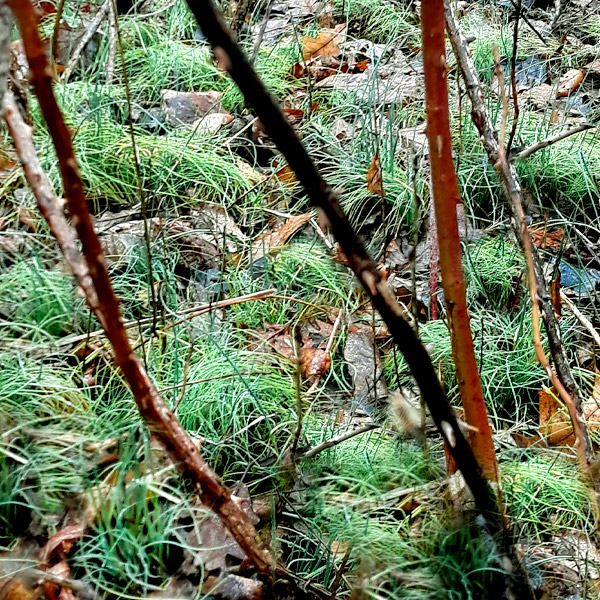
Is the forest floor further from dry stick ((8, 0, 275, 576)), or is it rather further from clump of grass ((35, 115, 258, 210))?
dry stick ((8, 0, 275, 576))

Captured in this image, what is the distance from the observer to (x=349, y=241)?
1.06 meters

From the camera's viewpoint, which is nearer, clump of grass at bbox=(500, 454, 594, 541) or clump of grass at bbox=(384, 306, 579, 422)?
clump of grass at bbox=(500, 454, 594, 541)

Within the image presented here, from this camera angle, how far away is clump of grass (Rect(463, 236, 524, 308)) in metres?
2.41

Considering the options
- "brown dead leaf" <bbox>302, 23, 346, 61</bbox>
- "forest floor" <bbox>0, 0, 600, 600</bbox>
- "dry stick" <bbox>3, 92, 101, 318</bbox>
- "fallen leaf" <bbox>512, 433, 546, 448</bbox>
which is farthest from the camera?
"brown dead leaf" <bbox>302, 23, 346, 61</bbox>

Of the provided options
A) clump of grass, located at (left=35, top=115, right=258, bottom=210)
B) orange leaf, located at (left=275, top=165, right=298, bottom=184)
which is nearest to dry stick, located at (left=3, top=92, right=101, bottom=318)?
clump of grass, located at (left=35, top=115, right=258, bottom=210)

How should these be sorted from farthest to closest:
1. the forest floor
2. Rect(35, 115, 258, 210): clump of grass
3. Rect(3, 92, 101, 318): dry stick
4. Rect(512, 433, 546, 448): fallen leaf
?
Rect(35, 115, 258, 210): clump of grass, Rect(512, 433, 546, 448): fallen leaf, the forest floor, Rect(3, 92, 101, 318): dry stick

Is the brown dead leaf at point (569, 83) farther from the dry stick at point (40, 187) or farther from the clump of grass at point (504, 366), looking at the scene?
the dry stick at point (40, 187)

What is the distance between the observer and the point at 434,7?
1.12 meters

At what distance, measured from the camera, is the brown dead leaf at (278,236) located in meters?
2.60

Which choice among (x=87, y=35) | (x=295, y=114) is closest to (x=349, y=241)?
(x=295, y=114)

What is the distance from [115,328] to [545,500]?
1140mm

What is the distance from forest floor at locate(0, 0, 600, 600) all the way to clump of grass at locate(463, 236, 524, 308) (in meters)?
0.01

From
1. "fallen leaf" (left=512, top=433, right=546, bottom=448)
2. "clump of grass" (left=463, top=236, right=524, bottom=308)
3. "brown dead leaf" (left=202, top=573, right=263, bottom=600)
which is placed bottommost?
"fallen leaf" (left=512, top=433, right=546, bottom=448)

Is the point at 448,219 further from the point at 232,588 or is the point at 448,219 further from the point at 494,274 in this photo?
the point at 494,274
